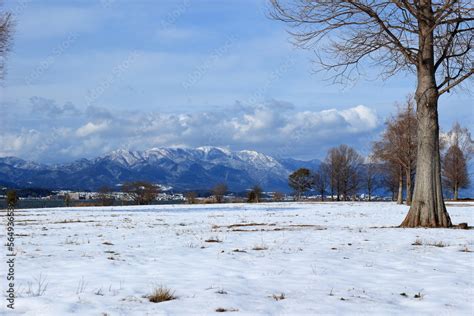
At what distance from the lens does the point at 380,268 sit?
8898 millimetres

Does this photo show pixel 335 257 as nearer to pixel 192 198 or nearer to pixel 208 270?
pixel 208 270

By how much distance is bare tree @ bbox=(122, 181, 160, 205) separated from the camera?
273 ft

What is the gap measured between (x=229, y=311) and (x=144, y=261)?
14.0ft

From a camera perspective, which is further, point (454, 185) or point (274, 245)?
point (454, 185)

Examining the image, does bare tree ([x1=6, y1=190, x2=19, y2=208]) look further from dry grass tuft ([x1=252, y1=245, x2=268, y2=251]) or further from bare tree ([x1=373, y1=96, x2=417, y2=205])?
bare tree ([x1=373, y1=96, x2=417, y2=205])

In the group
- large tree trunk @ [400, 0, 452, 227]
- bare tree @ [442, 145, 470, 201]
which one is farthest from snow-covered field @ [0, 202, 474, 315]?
bare tree @ [442, 145, 470, 201]

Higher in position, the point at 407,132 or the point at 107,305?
the point at 407,132

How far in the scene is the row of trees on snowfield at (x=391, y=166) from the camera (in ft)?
171

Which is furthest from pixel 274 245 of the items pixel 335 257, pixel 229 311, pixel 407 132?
pixel 407 132

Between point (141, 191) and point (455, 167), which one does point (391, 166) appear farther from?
point (141, 191)

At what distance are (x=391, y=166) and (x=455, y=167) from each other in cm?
2422

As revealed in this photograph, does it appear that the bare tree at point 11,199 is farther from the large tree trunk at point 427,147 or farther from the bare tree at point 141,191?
the bare tree at point 141,191

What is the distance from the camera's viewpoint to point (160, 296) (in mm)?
6316

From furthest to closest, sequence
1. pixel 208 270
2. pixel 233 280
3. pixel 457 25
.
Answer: pixel 457 25 → pixel 208 270 → pixel 233 280
